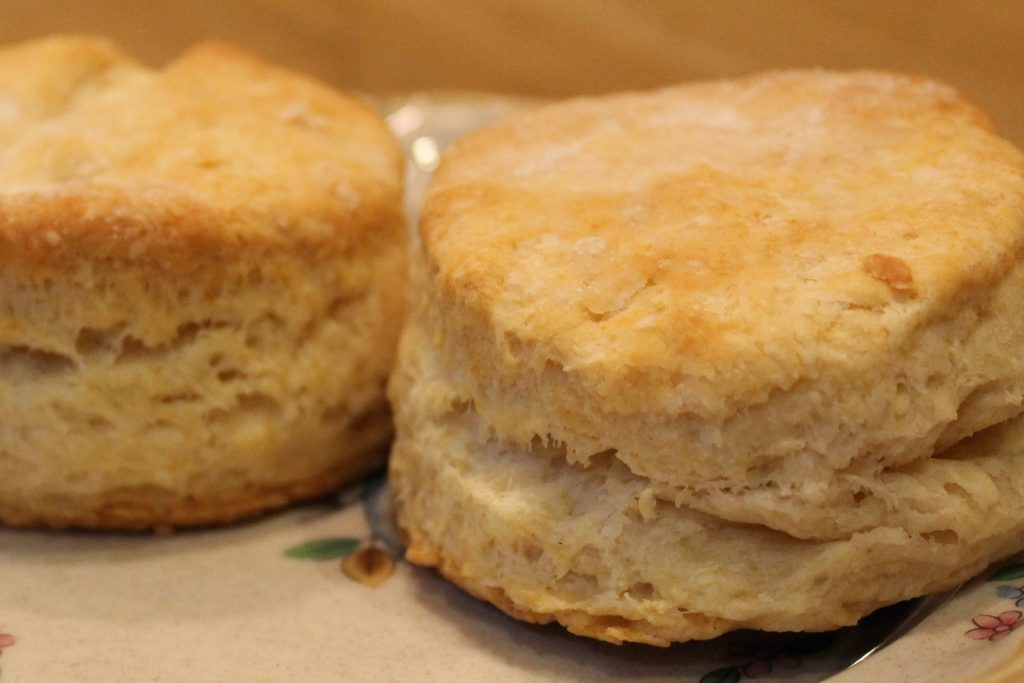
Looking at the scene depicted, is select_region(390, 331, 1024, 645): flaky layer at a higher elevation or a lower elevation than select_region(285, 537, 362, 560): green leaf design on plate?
higher

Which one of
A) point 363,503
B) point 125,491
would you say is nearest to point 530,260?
point 363,503

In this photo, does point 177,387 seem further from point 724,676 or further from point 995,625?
point 995,625

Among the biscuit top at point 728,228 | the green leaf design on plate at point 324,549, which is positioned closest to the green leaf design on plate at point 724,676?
the biscuit top at point 728,228

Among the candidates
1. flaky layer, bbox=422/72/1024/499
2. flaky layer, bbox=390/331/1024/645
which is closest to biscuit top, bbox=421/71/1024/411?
flaky layer, bbox=422/72/1024/499

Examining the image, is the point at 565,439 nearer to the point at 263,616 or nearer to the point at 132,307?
the point at 263,616

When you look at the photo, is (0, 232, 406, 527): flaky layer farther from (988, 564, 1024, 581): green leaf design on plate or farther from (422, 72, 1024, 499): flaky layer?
(988, 564, 1024, 581): green leaf design on plate

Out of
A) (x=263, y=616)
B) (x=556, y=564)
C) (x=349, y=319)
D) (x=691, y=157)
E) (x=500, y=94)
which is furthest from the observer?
(x=500, y=94)
